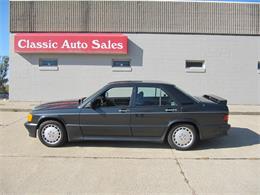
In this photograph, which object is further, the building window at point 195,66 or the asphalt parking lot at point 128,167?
the building window at point 195,66

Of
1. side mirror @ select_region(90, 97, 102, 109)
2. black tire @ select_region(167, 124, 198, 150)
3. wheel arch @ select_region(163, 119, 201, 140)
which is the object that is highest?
side mirror @ select_region(90, 97, 102, 109)

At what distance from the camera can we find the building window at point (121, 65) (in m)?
14.6

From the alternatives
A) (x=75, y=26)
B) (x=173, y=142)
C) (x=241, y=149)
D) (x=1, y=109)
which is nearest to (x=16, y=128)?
(x=1, y=109)

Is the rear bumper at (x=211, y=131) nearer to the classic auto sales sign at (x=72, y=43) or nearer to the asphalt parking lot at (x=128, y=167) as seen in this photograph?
the asphalt parking lot at (x=128, y=167)

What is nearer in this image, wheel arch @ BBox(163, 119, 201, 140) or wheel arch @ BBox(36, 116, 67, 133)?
wheel arch @ BBox(163, 119, 201, 140)

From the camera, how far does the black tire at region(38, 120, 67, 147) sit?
6789 mm

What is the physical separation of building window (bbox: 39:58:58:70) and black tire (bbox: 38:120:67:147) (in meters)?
8.29

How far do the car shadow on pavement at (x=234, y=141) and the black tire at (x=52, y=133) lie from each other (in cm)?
304

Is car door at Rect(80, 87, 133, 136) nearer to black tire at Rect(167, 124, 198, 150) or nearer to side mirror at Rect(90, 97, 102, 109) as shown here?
side mirror at Rect(90, 97, 102, 109)

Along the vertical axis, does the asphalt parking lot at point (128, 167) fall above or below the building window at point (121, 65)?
below

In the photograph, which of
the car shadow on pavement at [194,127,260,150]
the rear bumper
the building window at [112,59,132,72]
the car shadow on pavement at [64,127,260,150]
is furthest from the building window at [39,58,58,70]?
the rear bumper

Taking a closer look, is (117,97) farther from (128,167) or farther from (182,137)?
(128,167)

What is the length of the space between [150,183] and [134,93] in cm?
256

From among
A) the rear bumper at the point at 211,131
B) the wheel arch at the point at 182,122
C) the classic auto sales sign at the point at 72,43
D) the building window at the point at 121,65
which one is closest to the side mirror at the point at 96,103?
the wheel arch at the point at 182,122
